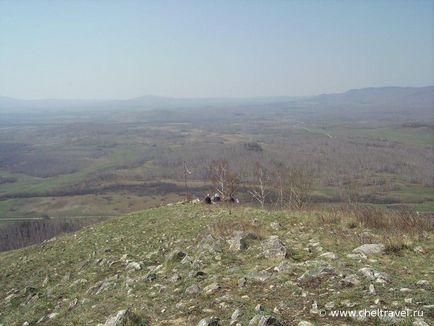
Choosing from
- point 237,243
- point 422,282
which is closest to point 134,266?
point 237,243

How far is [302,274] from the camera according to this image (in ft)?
27.8

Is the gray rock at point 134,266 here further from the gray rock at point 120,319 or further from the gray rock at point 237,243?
the gray rock at point 120,319

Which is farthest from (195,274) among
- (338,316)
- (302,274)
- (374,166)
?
(374,166)

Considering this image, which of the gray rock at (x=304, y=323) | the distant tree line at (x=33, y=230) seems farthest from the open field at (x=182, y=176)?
the gray rock at (x=304, y=323)

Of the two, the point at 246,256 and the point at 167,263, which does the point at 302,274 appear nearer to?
the point at 246,256

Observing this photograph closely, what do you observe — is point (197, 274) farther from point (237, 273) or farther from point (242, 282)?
point (242, 282)

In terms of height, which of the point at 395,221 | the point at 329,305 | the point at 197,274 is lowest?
the point at 197,274

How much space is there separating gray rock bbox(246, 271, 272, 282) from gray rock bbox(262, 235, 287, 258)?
139 centimetres

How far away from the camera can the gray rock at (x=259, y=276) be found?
8.63 meters

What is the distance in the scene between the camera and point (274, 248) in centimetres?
1079

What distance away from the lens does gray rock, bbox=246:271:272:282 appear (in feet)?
28.3

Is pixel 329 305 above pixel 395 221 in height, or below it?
above

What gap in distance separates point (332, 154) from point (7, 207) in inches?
5239

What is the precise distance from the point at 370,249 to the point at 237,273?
3.55 meters
